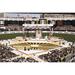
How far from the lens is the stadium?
154 inches

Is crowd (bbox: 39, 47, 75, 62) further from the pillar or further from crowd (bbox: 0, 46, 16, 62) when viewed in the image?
crowd (bbox: 0, 46, 16, 62)

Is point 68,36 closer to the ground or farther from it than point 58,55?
farther from it

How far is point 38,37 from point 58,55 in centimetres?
34

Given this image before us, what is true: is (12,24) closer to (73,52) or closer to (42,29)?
(42,29)

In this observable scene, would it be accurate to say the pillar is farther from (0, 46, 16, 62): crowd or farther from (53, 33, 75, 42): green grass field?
(0, 46, 16, 62): crowd

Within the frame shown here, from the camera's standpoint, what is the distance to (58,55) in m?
3.94

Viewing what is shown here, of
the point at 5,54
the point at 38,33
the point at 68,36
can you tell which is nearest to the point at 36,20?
the point at 38,33

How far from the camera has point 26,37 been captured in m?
3.94

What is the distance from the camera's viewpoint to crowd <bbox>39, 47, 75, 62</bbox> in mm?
3914

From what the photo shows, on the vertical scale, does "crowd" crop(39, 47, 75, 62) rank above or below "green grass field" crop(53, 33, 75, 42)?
below

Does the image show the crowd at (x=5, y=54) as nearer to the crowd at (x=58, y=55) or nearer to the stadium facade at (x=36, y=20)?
the stadium facade at (x=36, y=20)

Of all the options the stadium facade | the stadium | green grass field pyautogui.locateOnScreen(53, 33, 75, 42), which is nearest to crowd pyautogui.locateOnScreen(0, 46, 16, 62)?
the stadium

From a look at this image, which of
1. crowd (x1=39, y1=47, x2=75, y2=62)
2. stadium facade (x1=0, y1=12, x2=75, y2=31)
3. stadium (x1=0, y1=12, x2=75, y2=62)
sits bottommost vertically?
crowd (x1=39, y1=47, x2=75, y2=62)

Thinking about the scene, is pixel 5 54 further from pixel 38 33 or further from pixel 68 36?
pixel 68 36
